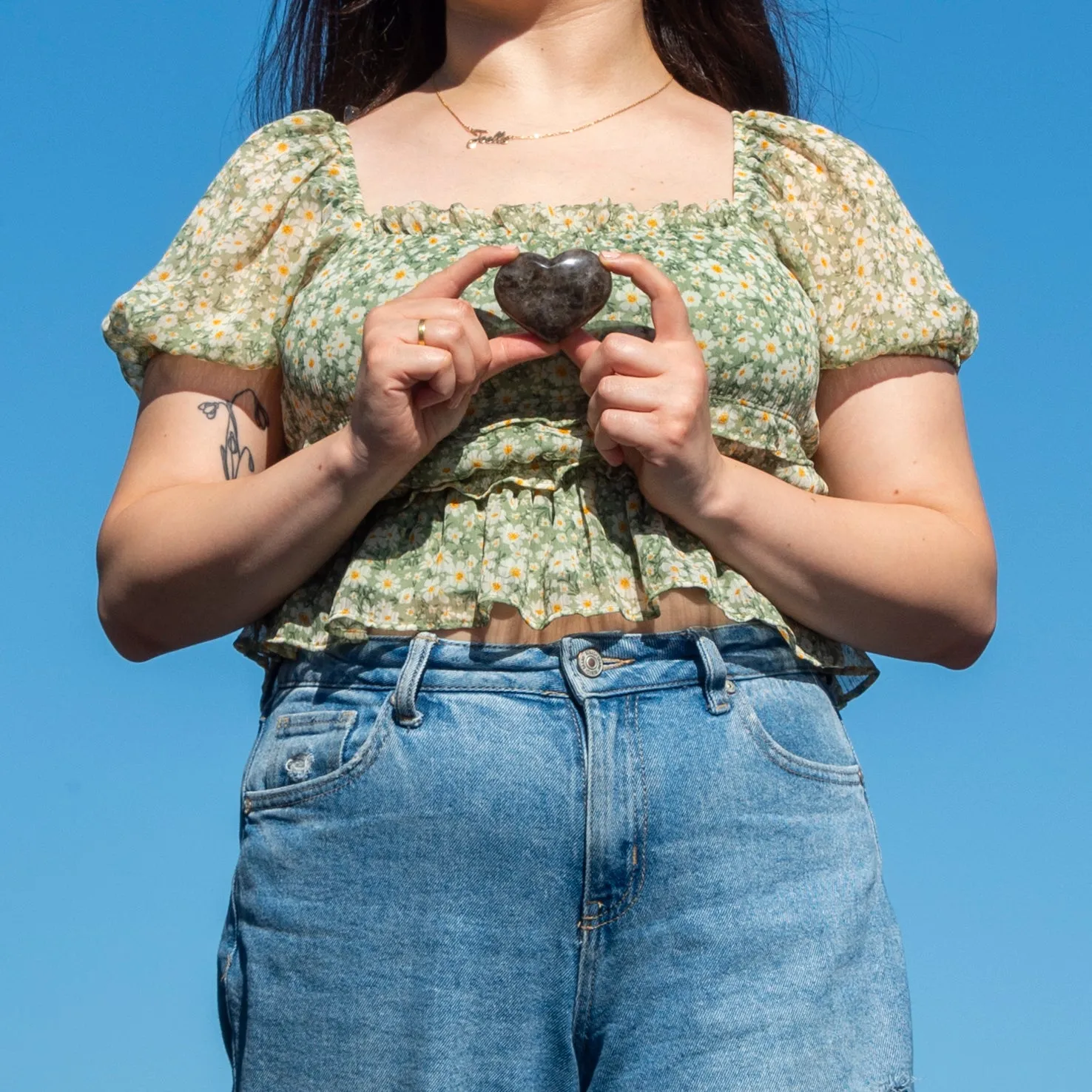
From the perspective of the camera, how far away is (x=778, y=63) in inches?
124

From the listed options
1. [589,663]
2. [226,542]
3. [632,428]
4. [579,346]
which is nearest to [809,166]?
[579,346]

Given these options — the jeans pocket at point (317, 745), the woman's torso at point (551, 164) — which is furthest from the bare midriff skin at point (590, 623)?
the woman's torso at point (551, 164)

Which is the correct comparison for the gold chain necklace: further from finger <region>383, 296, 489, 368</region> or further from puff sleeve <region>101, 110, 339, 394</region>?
finger <region>383, 296, 489, 368</region>

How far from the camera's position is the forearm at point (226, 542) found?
2.22 meters

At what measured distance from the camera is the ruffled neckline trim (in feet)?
8.09

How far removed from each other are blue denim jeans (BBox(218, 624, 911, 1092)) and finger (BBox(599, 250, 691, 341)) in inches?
16.3

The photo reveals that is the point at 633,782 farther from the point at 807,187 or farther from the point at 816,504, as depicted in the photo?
the point at 807,187

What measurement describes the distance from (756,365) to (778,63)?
107cm

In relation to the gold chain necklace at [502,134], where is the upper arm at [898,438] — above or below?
below

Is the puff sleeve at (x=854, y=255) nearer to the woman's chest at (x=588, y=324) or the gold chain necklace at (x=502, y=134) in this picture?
the woman's chest at (x=588, y=324)

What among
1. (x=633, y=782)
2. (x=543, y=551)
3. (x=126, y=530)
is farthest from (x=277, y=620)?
(x=633, y=782)

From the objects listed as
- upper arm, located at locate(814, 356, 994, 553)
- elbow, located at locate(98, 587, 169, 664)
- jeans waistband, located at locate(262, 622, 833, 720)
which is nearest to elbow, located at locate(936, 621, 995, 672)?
upper arm, located at locate(814, 356, 994, 553)

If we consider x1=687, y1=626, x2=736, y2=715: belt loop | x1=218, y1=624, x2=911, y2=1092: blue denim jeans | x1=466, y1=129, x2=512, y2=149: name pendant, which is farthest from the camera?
x1=466, y1=129, x2=512, y2=149: name pendant

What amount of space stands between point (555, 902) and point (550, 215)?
1020 mm
